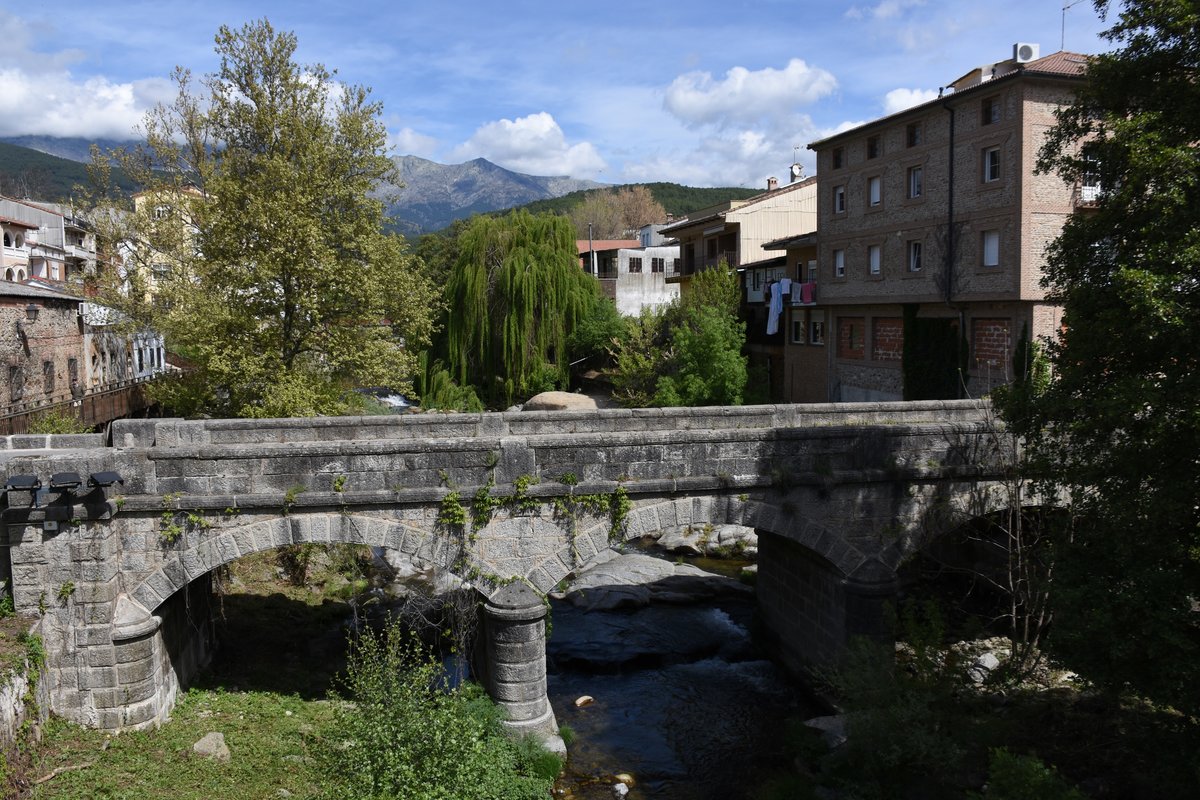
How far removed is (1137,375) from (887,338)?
2413cm

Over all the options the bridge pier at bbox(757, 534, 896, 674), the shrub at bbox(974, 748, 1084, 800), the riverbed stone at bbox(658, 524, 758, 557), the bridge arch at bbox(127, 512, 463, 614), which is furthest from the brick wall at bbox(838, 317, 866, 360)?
the shrub at bbox(974, 748, 1084, 800)

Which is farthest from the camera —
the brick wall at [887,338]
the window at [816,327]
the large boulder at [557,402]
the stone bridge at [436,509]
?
the window at [816,327]

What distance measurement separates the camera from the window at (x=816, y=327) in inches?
1458

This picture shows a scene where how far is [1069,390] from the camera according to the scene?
9.73 metres

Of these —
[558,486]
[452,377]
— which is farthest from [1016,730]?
[452,377]

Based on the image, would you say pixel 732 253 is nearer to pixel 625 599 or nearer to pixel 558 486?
pixel 625 599

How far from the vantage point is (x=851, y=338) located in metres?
35.0

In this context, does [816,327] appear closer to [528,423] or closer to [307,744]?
[528,423]

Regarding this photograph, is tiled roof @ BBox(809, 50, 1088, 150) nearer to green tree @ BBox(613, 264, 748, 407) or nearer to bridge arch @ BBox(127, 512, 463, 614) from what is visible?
green tree @ BBox(613, 264, 748, 407)

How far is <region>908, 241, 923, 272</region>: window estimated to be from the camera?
30.2m

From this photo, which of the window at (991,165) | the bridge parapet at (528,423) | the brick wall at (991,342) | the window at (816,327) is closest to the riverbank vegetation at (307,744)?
the bridge parapet at (528,423)

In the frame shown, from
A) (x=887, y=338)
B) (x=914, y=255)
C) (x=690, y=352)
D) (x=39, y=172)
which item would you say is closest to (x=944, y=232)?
(x=914, y=255)

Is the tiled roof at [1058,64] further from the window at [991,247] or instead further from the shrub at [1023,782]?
the shrub at [1023,782]

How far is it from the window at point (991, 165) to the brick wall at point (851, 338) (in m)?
8.22
